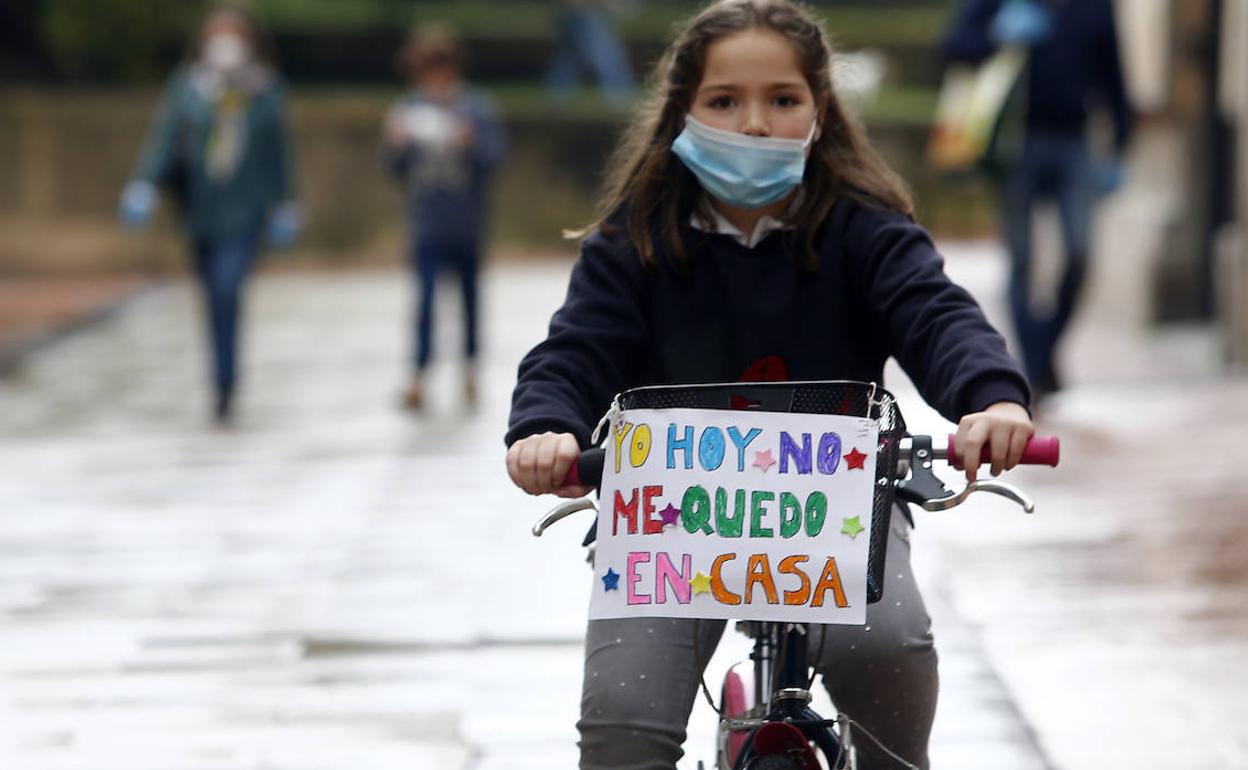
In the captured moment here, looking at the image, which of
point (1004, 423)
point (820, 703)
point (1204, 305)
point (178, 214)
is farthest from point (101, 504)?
point (1204, 305)

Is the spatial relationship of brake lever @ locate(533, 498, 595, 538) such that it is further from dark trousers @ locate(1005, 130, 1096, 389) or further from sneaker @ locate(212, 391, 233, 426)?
sneaker @ locate(212, 391, 233, 426)

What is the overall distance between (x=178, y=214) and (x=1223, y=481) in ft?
16.6

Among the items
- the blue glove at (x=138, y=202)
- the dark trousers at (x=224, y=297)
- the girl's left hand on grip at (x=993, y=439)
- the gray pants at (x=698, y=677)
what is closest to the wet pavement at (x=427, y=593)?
the dark trousers at (x=224, y=297)

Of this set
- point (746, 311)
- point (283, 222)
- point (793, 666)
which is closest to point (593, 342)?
point (746, 311)

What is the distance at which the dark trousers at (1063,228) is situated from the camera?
923 centimetres

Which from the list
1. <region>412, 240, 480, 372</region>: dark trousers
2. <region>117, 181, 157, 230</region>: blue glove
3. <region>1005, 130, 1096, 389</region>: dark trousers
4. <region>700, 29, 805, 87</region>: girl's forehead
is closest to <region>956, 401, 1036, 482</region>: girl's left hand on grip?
<region>700, 29, 805, 87</region>: girl's forehead

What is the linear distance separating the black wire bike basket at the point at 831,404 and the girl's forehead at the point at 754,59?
1.98 feet

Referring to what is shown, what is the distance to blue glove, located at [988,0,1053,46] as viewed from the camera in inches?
368

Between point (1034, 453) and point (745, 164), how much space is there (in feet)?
2.15

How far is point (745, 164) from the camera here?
10.7ft

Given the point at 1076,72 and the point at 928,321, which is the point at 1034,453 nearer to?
the point at 928,321

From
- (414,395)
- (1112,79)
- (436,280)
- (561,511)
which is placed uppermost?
(1112,79)

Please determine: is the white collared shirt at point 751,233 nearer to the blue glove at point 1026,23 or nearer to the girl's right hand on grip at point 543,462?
the girl's right hand on grip at point 543,462

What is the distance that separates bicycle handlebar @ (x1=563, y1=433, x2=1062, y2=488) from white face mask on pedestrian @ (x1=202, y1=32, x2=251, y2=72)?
7670mm
